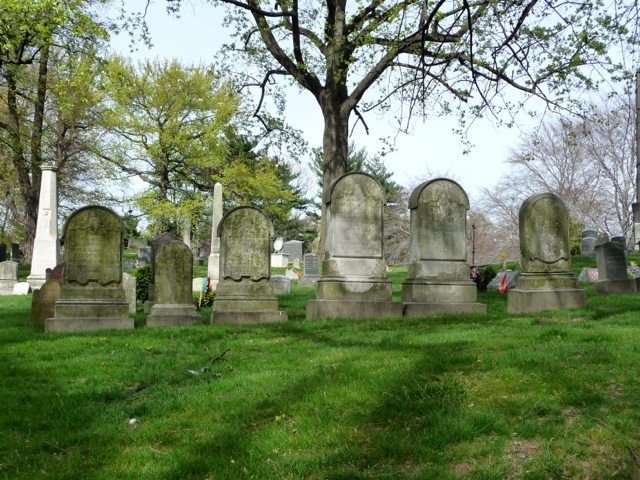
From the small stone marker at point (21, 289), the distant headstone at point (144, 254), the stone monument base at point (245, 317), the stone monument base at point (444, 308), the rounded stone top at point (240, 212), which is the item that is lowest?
the stone monument base at point (245, 317)

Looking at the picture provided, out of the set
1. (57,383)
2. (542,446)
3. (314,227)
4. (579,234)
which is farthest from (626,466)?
(314,227)

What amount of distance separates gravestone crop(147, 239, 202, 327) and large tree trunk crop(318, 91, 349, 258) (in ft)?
32.1

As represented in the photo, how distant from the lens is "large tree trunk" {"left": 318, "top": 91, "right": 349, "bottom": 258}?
1920 cm

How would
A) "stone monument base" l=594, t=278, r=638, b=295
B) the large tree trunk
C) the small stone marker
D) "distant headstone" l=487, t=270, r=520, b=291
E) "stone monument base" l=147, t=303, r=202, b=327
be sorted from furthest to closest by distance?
the large tree trunk, the small stone marker, "distant headstone" l=487, t=270, r=520, b=291, "stone monument base" l=594, t=278, r=638, b=295, "stone monument base" l=147, t=303, r=202, b=327

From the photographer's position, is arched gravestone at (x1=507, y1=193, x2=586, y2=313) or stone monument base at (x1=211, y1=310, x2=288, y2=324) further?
arched gravestone at (x1=507, y1=193, x2=586, y2=313)

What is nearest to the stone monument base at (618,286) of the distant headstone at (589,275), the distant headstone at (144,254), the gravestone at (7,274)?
the distant headstone at (589,275)

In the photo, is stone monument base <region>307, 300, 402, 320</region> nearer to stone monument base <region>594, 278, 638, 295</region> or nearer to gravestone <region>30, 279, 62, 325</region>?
gravestone <region>30, 279, 62, 325</region>

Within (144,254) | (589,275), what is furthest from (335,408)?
(144,254)

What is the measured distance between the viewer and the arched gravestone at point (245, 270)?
381 inches

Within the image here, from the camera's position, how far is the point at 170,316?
9203mm

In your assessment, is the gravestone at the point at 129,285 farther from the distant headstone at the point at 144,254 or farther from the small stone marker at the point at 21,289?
the distant headstone at the point at 144,254

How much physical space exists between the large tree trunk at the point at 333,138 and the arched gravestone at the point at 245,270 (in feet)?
29.6

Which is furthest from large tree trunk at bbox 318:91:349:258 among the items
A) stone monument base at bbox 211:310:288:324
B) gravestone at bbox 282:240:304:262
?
gravestone at bbox 282:240:304:262

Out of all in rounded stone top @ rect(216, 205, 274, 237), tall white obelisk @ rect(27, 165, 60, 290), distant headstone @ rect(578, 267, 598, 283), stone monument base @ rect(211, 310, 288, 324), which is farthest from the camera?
tall white obelisk @ rect(27, 165, 60, 290)
